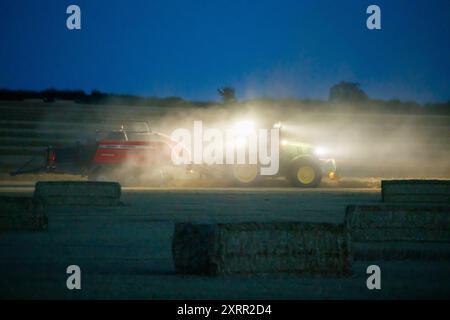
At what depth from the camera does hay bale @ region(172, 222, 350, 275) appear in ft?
34.3

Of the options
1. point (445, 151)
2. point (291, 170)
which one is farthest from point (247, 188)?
point (445, 151)

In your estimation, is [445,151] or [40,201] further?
[445,151]

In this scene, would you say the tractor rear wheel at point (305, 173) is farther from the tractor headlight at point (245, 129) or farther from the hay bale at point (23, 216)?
the hay bale at point (23, 216)

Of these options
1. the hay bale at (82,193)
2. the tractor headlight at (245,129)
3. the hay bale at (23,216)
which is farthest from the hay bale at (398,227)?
the tractor headlight at (245,129)

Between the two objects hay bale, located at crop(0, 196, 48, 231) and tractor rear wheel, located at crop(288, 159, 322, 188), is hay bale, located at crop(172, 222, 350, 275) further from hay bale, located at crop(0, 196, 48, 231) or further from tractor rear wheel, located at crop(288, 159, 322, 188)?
tractor rear wheel, located at crop(288, 159, 322, 188)

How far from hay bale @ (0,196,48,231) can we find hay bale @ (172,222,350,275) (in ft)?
15.7

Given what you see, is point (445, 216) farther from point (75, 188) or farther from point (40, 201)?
point (75, 188)

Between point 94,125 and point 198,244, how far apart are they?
40.6 meters

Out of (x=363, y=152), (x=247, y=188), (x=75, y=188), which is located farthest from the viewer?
(x=363, y=152)

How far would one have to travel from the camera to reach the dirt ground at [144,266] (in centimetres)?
960

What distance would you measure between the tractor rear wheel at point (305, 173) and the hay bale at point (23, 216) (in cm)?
1357

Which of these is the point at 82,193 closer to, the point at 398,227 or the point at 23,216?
the point at 23,216


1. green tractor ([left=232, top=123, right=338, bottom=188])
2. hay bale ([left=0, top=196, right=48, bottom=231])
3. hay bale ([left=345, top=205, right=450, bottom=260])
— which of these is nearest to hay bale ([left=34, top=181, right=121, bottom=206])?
hay bale ([left=0, top=196, right=48, bottom=231])
